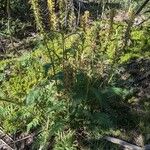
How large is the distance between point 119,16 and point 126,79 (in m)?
3.62

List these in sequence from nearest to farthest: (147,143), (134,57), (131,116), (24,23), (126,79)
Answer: (147,143) < (131,116) < (126,79) < (134,57) < (24,23)

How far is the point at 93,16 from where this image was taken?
30.7 feet

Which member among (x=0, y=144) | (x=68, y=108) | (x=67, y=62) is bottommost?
(x=0, y=144)

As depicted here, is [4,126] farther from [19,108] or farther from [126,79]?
[126,79]

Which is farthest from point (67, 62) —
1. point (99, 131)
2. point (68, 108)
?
point (99, 131)

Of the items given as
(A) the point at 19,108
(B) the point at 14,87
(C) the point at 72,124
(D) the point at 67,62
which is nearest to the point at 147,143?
(C) the point at 72,124

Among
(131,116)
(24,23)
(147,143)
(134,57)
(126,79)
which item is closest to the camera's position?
(147,143)

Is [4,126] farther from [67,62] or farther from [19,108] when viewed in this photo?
[67,62]

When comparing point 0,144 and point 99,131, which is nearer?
point 99,131

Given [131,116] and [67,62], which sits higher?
[67,62]

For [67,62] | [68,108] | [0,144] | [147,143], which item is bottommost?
[0,144]

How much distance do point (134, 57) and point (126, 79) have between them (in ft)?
1.98

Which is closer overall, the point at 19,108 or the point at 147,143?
the point at 147,143

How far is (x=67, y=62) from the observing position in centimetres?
495
